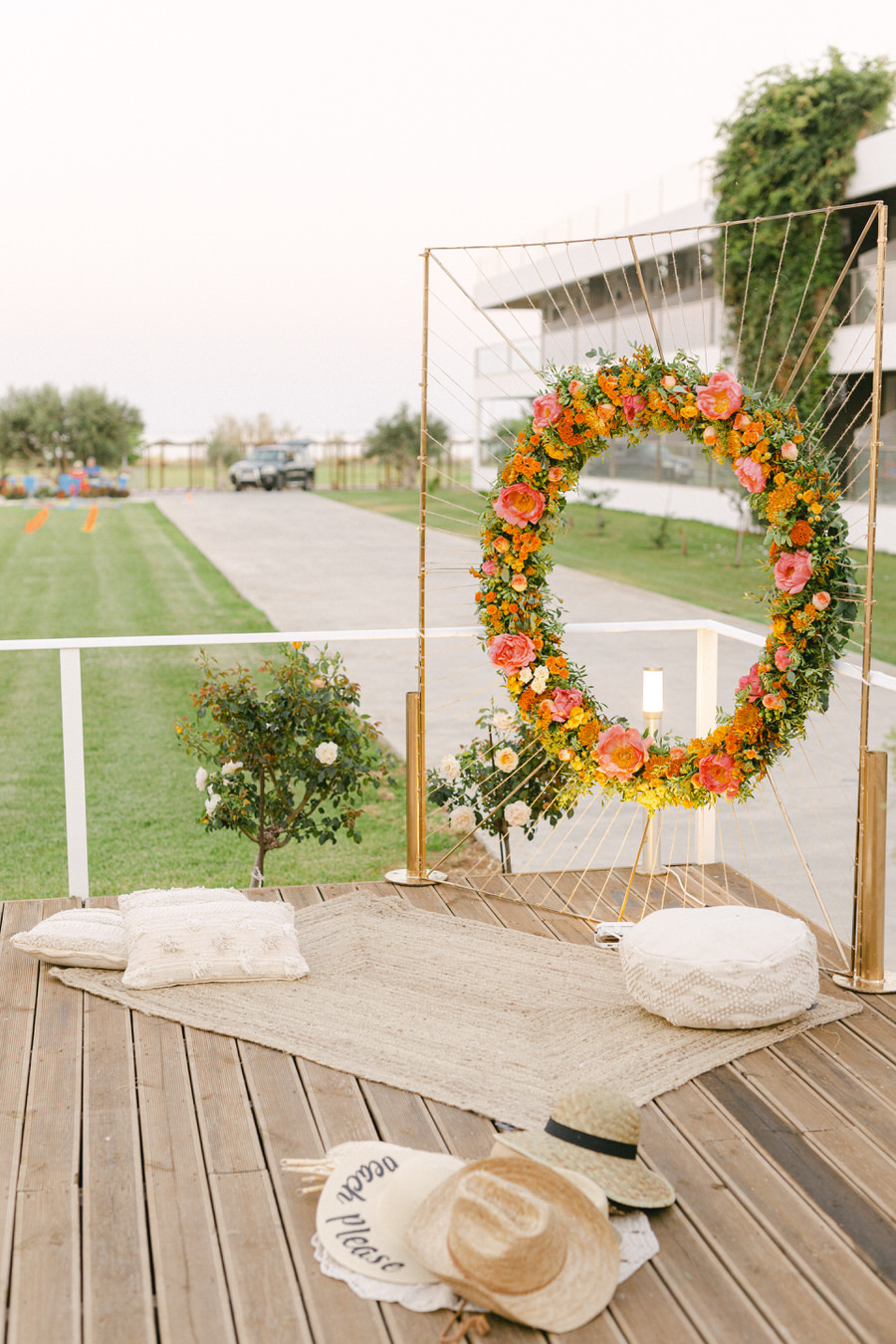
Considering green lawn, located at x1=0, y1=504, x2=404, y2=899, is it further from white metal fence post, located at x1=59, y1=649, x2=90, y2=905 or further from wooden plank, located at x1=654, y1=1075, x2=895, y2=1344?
wooden plank, located at x1=654, y1=1075, x2=895, y2=1344

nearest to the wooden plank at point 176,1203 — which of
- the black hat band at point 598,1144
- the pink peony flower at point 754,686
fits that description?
the black hat band at point 598,1144

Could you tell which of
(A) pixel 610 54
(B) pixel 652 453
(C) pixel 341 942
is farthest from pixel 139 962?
(B) pixel 652 453

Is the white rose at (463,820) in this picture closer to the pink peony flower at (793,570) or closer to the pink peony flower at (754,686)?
the pink peony flower at (754,686)

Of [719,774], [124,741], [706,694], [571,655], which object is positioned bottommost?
[124,741]

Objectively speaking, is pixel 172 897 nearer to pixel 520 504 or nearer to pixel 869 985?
pixel 520 504

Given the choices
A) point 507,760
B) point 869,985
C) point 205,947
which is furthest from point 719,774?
point 205,947

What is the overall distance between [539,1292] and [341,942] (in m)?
1.58

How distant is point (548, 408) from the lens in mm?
3525

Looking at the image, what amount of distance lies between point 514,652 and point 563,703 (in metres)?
0.20

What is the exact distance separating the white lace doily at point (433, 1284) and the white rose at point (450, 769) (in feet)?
7.14

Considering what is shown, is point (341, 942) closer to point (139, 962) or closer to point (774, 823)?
point (139, 962)

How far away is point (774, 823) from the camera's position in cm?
664

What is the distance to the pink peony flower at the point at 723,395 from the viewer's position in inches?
130

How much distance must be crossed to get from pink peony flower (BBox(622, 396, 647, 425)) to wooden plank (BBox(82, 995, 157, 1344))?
2.00m
